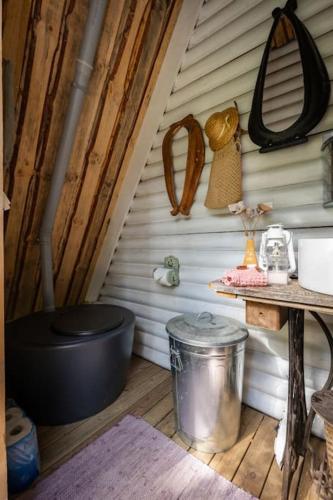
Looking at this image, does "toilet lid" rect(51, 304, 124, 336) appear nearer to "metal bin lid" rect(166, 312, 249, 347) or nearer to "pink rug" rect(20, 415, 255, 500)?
"metal bin lid" rect(166, 312, 249, 347)

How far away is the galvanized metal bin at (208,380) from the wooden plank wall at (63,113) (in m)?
1.28

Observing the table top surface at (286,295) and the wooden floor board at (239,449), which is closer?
the table top surface at (286,295)

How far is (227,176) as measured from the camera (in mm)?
1534

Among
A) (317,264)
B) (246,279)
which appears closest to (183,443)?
(246,279)

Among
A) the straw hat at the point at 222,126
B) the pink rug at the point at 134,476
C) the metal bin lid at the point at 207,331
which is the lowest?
the pink rug at the point at 134,476

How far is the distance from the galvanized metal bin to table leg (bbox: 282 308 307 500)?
9.7 inches

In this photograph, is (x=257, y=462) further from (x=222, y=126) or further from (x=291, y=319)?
(x=222, y=126)

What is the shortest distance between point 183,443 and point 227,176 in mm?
1608

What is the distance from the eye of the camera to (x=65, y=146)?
1.51 metres

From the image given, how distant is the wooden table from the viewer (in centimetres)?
84

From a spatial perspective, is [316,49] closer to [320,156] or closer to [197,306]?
[320,156]

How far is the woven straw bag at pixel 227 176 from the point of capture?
1.52 metres

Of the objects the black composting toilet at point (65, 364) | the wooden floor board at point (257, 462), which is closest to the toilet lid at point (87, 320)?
the black composting toilet at point (65, 364)

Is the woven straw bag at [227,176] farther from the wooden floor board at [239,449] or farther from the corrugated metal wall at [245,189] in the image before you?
the wooden floor board at [239,449]
